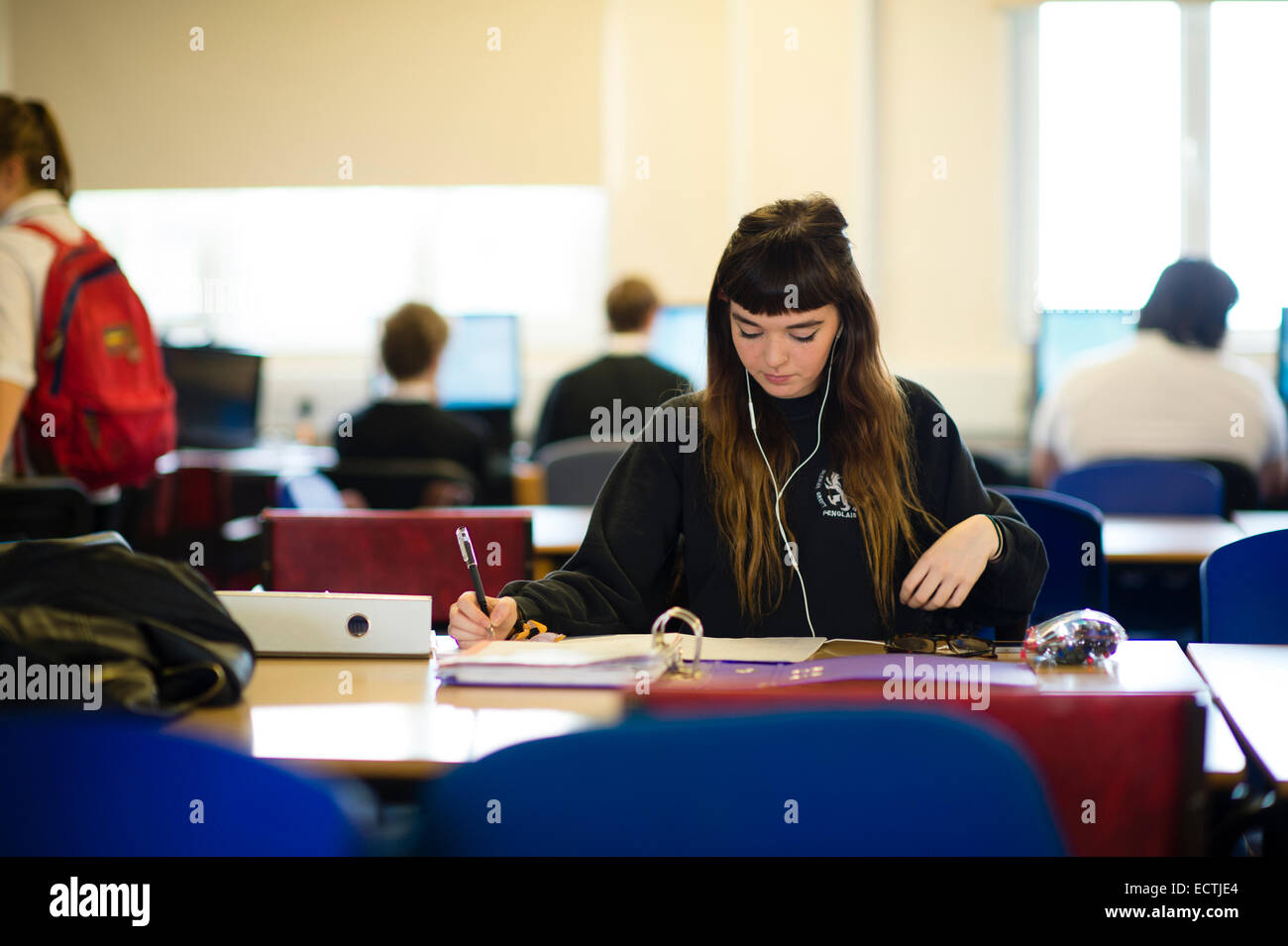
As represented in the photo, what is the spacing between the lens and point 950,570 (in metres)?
1.57

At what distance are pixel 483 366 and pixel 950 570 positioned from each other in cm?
379

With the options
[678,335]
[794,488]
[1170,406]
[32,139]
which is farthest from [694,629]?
[678,335]

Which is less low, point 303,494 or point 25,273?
point 25,273

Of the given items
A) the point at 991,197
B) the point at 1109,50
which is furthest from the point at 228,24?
the point at 1109,50

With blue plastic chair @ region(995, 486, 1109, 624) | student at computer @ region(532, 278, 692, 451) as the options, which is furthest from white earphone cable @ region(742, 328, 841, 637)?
student at computer @ region(532, 278, 692, 451)

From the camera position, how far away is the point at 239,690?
1.29 metres

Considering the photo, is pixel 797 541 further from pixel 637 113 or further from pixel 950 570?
pixel 637 113

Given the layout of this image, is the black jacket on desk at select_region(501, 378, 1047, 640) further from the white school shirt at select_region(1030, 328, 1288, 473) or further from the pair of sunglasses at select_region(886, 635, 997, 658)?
the white school shirt at select_region(1030, 328, 1288, 473)

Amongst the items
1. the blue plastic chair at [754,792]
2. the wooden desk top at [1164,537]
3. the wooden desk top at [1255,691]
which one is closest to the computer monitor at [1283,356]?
the wooden desk top at [1164,537]

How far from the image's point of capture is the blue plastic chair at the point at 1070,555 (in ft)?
7.36

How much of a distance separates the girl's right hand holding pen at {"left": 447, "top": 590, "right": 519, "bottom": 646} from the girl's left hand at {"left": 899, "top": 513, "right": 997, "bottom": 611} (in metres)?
0.49

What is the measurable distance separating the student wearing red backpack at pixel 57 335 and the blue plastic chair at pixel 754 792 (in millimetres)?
1999
